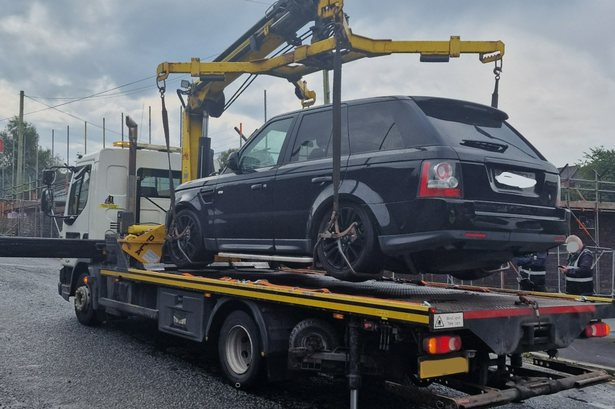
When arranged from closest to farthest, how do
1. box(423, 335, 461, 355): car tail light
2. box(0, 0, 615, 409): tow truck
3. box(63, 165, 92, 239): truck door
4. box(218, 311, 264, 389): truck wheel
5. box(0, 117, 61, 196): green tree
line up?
box(423, 335, 461, 355): car tail light
box(0, 0, 615, 409): tow truck
box(218, 311, 264, 389): truck wheel
box(63, 165, 92, 239): truck door
box(0, 117, 61, 196): green tree

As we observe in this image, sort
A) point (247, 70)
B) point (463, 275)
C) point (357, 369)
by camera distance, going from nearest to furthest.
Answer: point (357, 369)
point (463, 275)
point (247, 70)

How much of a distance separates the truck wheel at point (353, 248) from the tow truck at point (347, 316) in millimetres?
237

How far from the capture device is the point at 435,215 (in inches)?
168

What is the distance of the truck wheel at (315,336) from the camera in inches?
178

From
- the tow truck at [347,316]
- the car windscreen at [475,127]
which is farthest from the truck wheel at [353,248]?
the car windscreen at [475,127]

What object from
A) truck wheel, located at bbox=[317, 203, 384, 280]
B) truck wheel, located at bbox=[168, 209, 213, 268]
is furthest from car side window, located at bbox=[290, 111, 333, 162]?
truck wheel, located at bbox=[168, 209, 213, 268]

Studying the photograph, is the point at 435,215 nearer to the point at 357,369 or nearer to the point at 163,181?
the point at 357,369

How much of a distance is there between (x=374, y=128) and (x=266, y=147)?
4.71 feet

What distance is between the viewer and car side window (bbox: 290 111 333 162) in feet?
17.7

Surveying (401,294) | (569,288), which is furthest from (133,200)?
(569,288)

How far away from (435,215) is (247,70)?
5.55 metres

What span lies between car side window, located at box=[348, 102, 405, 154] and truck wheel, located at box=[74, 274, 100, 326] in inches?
205

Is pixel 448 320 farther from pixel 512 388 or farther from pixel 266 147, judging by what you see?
pixel 266 147

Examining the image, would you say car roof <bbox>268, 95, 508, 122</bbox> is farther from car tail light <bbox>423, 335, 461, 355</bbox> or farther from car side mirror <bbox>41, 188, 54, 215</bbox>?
car side mirror <bbox>41, 188, 54, 215</bbox>
